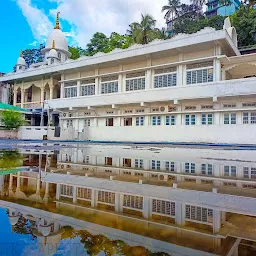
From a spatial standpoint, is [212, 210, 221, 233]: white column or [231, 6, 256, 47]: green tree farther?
[231, 6, 256, 47]: green tree

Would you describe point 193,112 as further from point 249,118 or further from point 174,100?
point 249,118

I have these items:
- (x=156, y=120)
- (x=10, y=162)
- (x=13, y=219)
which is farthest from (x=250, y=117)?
(x=13, y=219)

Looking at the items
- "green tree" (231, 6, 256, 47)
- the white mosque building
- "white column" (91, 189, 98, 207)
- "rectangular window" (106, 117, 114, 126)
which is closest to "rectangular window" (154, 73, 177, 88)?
the white mosque building

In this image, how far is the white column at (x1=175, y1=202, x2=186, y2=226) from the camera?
2.53 m

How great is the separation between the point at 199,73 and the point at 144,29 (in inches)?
Result: 911

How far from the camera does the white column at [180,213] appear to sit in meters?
2.53

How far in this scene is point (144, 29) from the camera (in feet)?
136

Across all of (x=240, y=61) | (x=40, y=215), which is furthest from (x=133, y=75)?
(x=40, y=215)

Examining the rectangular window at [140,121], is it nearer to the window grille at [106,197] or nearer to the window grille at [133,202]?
the window grille at [106,197]

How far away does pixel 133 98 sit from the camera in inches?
888

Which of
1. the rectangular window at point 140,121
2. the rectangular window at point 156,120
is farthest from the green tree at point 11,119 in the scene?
the rectangular window at point 156,120

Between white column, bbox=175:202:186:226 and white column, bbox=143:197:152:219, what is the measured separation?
10.6 inches

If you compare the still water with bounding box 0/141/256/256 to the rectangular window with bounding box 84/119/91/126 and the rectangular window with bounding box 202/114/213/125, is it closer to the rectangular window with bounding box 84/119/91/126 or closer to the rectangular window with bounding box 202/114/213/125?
the rectangular window with bounding box 202/114/213/125

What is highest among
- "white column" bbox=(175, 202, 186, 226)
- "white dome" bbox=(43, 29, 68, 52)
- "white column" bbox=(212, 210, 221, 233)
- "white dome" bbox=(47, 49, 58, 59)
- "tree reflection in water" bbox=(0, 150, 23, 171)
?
"white dome" bbox=(43, 29, 68, 52)
